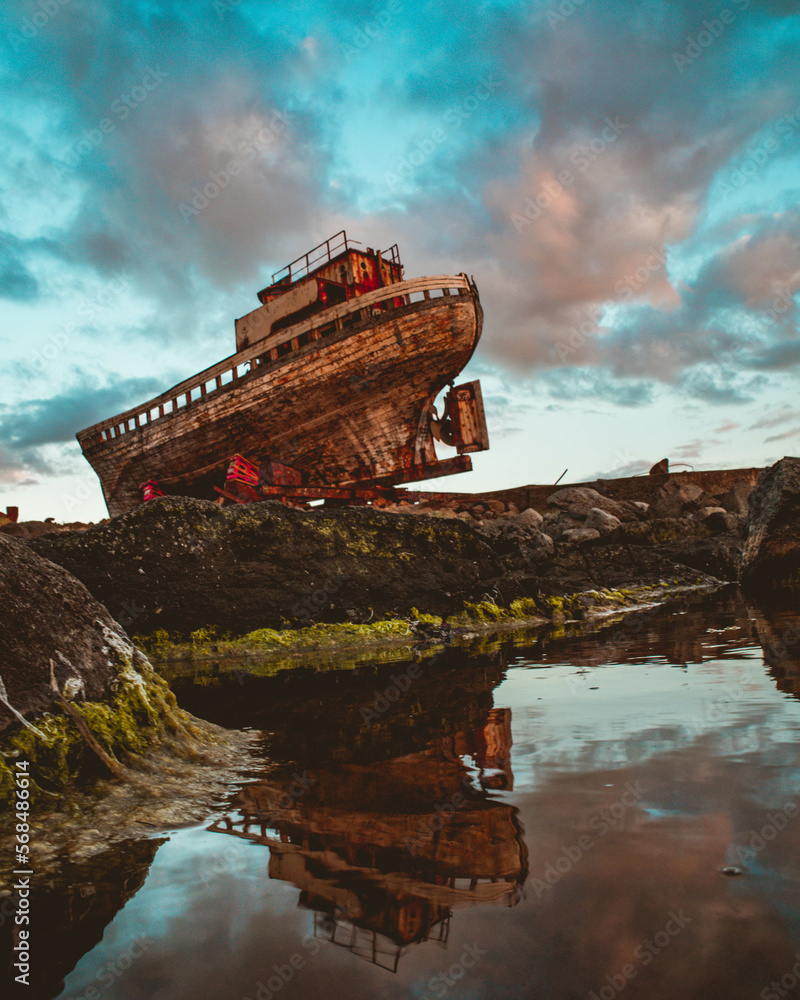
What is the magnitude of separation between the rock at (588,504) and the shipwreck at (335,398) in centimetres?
365

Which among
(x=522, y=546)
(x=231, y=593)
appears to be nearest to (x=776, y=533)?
(x=522, y=546)

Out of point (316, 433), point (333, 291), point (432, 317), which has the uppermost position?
point (333, 291)

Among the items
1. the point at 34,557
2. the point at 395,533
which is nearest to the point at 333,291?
the point at 395,533

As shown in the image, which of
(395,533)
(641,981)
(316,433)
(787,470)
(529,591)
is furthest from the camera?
(316,433)

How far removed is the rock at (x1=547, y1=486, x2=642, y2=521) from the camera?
18.5 metres

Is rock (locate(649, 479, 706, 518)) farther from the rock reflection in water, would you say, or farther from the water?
the water

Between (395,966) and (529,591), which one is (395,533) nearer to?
(529,591)

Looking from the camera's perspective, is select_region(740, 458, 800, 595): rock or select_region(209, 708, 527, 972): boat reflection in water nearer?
select_region(209, 708, 527, 972): boat reflection in water

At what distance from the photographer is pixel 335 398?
58.1 feet

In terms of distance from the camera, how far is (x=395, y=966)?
3.73ft

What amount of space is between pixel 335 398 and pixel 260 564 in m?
11.7

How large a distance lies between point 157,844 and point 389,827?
0.67m

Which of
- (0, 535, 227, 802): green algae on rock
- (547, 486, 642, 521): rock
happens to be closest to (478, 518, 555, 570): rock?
(547, 486, 642, 521): rock

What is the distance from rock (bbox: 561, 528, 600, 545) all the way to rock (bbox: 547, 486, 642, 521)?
3.08 metres
